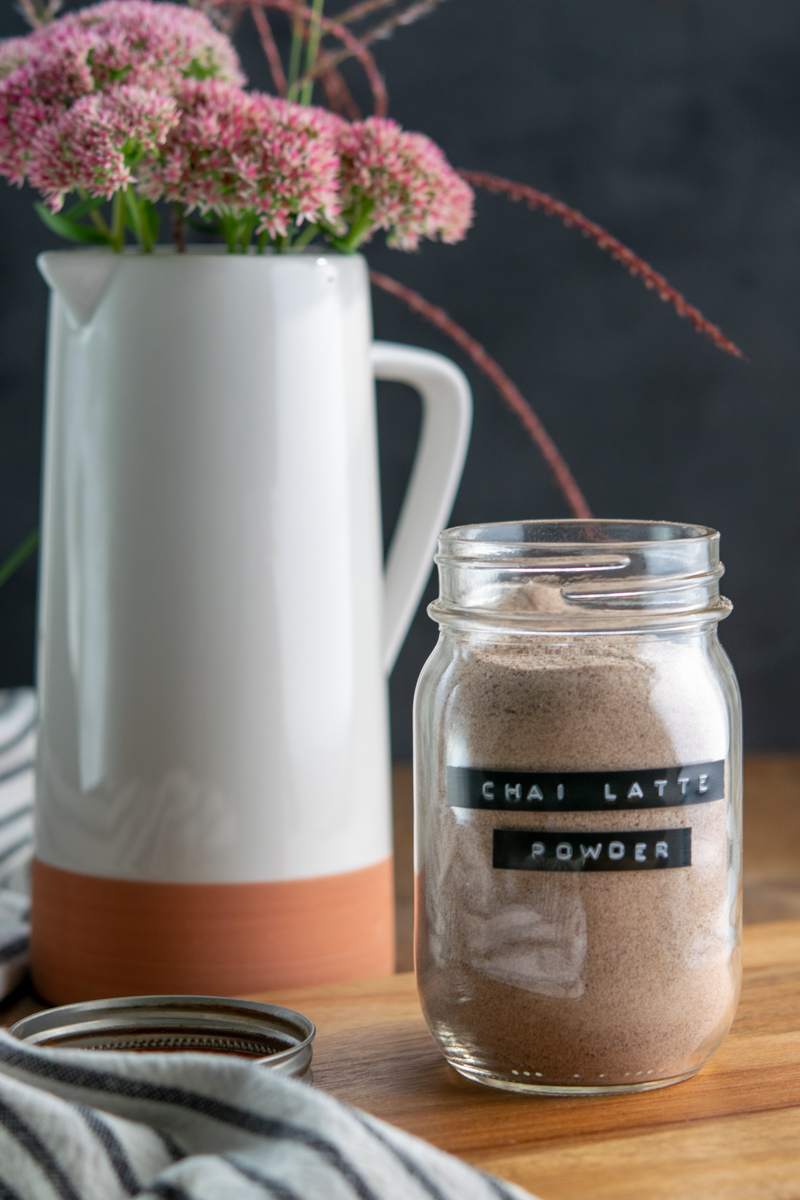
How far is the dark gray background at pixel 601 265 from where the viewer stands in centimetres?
102

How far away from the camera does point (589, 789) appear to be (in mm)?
350

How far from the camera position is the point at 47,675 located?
0.51 meters

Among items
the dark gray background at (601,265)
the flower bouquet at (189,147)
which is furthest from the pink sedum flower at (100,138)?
the dark gray background at (601,265)

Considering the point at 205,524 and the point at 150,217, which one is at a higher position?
the point at 150,217

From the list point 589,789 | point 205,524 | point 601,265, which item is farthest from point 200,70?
point 601,265

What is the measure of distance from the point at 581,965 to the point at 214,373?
A: 0.25 meters

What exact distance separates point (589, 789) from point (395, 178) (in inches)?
10.1

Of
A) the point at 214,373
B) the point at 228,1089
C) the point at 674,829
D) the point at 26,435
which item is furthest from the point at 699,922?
the point at 26,435

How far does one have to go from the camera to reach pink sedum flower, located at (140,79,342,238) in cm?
45

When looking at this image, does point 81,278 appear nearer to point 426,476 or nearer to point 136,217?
point 136,217

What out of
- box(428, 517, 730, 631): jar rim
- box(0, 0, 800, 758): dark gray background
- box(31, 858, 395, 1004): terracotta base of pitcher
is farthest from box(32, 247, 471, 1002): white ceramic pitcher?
box(0, 0, 800, 758): dark gray background

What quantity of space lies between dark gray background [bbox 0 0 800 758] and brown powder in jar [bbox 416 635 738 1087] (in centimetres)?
70

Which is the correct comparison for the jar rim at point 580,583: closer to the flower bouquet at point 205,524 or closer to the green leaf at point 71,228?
the flower bouquet at point 205,524

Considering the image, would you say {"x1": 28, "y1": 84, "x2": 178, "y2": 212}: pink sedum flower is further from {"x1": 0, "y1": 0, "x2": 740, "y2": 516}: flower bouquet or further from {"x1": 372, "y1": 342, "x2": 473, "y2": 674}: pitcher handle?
{"x1": 372, "y1": 342, "x2": 473, "y2": 674}: pitcher handle
